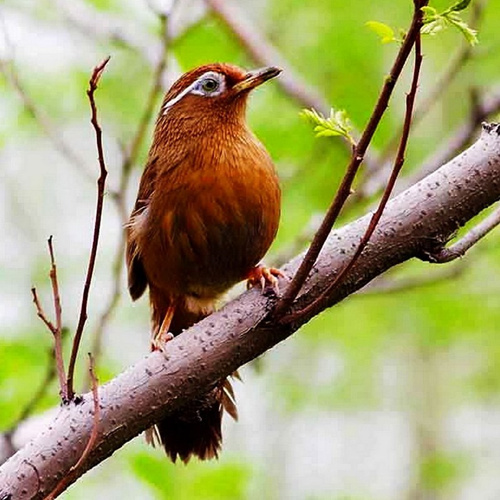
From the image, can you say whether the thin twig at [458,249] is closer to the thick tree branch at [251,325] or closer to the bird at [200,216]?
the thick tree branch at [251,325]

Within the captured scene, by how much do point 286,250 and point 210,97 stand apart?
1.47m

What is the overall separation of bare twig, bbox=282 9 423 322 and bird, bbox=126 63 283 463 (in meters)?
0.59

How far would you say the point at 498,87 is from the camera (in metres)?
5.48

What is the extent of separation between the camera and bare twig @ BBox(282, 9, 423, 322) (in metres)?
2.16

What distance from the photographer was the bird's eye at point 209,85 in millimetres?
4004

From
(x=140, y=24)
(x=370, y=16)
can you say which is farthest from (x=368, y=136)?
(x=140, y=24)

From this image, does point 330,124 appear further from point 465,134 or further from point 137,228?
point 465,134

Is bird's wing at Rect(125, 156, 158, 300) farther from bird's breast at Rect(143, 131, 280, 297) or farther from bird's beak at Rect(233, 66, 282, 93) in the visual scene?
bird's beak at Rect(233, 66, 282, 93)

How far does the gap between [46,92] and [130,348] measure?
10.4 feet

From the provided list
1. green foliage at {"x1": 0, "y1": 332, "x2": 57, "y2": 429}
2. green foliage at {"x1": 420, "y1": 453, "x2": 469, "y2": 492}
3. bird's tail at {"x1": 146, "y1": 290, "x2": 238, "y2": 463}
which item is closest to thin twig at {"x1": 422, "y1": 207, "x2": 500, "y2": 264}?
bird's tail at {"x1": 146, "y1": 290, "x2": 238, "y2": 463}

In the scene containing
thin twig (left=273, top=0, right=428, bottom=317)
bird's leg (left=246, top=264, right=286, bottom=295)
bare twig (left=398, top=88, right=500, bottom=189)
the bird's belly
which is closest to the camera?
thin twig (left=273, top=0, right=428, bottom=317)

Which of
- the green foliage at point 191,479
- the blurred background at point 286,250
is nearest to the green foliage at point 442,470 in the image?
the blurred background at point 286,250

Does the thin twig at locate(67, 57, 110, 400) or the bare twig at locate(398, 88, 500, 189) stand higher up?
the bare twig at locate(398, 88, 500, 189)

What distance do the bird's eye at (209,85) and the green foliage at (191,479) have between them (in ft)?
5.21
